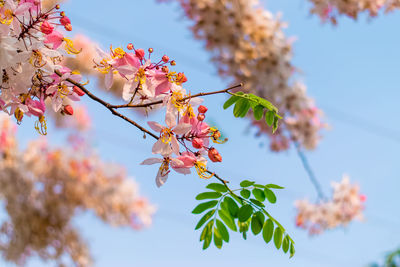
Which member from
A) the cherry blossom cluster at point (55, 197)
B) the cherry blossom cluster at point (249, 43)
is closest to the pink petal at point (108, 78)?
the cherry blossom cluster at point (249, 43)

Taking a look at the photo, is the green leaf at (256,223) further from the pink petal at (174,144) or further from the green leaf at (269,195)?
the pink petal at (174,144)

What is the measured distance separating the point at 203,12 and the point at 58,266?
12.4ft

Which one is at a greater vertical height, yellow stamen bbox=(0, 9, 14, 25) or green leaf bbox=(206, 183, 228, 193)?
yellow stamen bbox=(0, 9, 14, 25)

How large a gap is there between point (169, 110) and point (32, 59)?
0.33m

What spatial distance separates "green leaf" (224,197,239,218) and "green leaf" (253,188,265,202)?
6cm

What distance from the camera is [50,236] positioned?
5469 mm

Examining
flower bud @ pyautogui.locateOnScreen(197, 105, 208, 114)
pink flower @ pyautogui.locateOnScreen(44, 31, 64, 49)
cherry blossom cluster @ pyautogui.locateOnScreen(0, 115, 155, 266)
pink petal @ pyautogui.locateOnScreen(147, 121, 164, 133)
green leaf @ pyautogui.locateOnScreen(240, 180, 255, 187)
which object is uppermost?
cherry blossom cluster @ pyautogui.locateOnScreen(0, 115, 155, 266)

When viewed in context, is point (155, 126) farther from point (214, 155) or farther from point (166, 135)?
point (214, 155)

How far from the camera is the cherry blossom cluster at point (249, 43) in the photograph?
3.58m

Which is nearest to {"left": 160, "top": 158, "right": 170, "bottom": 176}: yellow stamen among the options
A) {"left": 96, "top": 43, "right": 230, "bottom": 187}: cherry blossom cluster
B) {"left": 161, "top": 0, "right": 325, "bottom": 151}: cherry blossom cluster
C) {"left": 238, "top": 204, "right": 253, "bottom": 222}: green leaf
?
{"left": 96, "top": 43, "right": 230, "bottom": 187}: cherry blossom cluster

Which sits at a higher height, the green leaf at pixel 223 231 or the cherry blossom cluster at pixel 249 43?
the cherry blossom cluster at pixel 249 43

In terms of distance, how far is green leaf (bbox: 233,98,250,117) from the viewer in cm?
106

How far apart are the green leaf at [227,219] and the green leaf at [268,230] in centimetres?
9

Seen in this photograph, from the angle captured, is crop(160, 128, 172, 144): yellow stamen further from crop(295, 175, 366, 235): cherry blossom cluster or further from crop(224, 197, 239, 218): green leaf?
crop(295, 175, 366, 235): cherry blossom cluster
